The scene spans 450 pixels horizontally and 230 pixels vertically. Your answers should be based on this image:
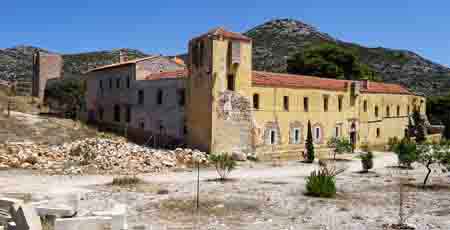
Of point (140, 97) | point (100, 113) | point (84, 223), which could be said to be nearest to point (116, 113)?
point (100, 113)

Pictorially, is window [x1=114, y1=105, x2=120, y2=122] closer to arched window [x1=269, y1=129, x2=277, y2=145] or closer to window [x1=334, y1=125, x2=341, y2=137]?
arched window [x1=269, y1=129, x2=277, y2=145]

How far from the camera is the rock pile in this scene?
81.1 ft

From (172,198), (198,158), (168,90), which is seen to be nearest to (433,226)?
(172,198)

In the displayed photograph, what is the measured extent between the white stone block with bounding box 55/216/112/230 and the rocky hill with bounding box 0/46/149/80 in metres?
68.6

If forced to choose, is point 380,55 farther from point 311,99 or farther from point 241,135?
point 241,135

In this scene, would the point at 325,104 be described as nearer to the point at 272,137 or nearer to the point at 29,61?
the point at 272,137

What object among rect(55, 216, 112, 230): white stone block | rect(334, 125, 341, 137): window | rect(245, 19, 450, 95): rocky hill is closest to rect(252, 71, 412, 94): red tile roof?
rect(334, 125, 341, 137): window

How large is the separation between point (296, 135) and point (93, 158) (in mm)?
15981

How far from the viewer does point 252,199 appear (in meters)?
17.1

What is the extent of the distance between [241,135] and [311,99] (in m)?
8.24

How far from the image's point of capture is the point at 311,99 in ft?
119

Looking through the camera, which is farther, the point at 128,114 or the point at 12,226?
the point at 128,114

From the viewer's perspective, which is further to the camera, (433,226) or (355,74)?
(355,74)

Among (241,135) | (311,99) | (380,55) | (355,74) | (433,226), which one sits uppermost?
(380,55)
